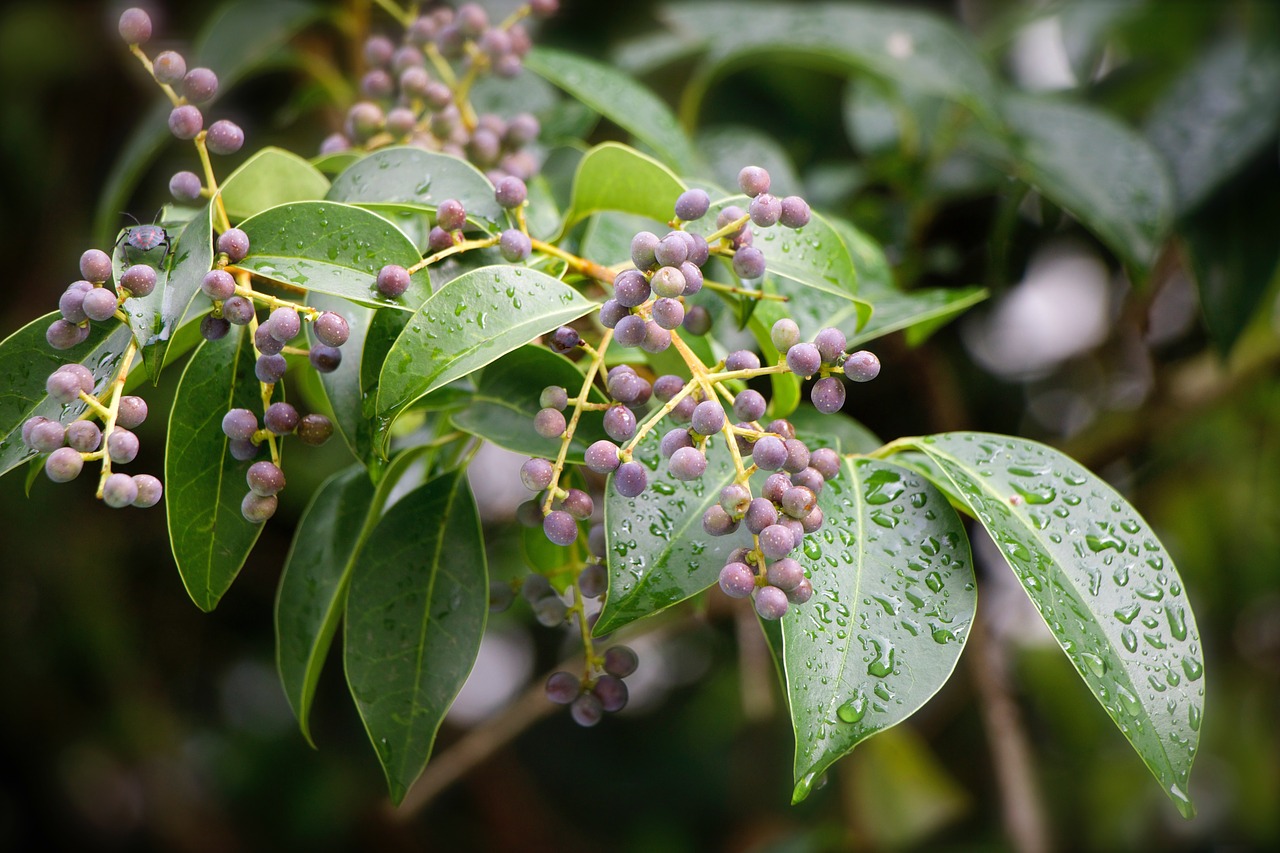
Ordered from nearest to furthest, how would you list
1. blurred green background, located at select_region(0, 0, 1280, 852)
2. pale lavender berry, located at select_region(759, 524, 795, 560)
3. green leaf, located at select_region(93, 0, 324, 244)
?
pale lavender berry, located at select_region(759, 524, 795, 560), green leaf, located at select_region(93, 0, 324, 244), blurred green background, located at select_region(0, 0, 1280, 852)

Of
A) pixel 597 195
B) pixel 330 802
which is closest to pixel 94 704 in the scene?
pixel 330 802

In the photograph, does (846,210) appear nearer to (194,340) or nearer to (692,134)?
(692,134)

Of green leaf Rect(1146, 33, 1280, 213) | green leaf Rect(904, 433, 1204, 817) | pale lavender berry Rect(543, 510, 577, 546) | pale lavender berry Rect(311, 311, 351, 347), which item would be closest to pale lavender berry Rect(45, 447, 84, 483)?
pale lavender berry Rect(311, 311, 351, 347)

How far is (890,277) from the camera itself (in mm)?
865

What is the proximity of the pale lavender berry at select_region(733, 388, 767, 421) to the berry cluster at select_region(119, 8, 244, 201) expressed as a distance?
0.34 m

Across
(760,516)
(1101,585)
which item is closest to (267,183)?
(760,516)

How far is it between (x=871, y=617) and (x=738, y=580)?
8cm

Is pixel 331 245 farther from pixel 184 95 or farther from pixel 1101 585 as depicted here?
pixel 1101 585

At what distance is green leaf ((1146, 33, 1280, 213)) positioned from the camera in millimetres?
1004

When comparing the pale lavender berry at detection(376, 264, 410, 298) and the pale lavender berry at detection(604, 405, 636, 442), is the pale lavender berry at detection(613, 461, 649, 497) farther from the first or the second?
the pale lavender berry at detection(376, 264, 410, 298)

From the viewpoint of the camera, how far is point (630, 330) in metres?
0.49

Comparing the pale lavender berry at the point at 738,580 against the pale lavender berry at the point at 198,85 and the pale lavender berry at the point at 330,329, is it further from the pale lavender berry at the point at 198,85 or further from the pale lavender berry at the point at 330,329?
the pale lavender berry at the point at 198,85

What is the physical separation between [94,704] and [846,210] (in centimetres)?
174

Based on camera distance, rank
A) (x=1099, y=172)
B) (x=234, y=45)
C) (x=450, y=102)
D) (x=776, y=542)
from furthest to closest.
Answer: (x=234, y=45) → (x=1099, y=172) → (x=450, y=102) → (x=776, y=542)
